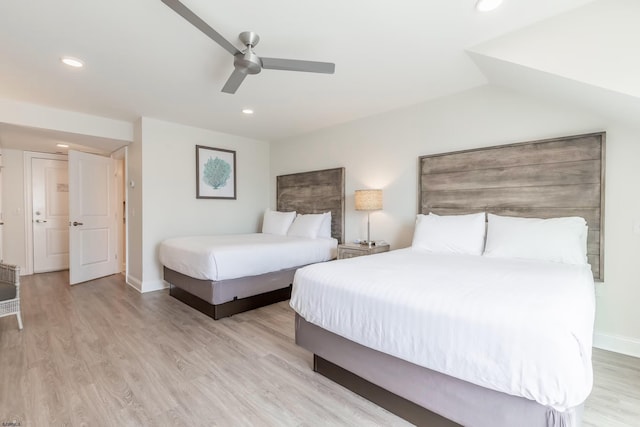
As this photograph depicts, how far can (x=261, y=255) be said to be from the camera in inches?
130

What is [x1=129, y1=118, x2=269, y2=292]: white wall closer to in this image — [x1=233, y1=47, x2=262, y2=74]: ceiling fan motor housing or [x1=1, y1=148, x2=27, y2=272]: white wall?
[x1=1, y1=148, x2=27, y2=272]: white wall

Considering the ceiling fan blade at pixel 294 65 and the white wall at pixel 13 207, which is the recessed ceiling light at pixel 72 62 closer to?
the ceiling fan blade at pixel 294 65

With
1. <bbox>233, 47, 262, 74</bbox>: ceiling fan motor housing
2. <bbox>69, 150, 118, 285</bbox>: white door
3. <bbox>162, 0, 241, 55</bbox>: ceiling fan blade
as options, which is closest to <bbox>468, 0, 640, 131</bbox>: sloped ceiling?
<bbox>233, 47, 262, 74</bbox>: ceiling fan motor housing

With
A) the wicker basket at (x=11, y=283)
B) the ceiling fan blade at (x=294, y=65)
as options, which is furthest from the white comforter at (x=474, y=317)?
the wicker basket at (x=11, y=283)

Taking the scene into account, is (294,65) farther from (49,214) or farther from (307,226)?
(49,214)

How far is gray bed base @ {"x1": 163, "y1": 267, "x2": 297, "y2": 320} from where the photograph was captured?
305 cm

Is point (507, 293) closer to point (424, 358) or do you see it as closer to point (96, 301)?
point (424, 358)

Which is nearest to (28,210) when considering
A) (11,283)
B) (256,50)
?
(11,283)

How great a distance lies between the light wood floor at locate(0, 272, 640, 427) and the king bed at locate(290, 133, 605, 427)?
33 centimetres

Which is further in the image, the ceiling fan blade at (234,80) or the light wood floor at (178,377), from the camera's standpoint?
the ceiling fan blade at (234,80)

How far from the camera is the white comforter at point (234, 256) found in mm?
2998

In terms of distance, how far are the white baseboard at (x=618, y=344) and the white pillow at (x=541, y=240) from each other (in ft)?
2.29

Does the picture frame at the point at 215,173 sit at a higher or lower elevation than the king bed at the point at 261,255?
higher

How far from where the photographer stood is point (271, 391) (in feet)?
6.16
